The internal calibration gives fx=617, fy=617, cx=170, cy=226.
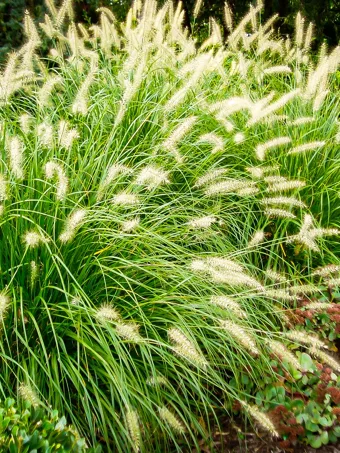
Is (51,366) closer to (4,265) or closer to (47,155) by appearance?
(4,265)

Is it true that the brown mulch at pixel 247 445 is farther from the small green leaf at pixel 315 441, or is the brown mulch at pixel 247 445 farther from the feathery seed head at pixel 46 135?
the feathery seed head at pixel 46 135

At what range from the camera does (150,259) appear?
328 cm

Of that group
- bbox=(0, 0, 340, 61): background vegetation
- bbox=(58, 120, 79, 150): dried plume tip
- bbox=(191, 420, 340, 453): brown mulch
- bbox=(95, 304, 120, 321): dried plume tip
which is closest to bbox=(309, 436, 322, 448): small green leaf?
bbox=(191, 420, 340, 453): brown mulch

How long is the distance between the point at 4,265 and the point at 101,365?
74 cm

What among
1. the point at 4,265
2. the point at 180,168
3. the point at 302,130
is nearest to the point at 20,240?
the point at 4,265

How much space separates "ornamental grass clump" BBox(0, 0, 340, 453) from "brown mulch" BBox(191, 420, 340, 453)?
0.12m

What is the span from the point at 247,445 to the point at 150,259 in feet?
3.49

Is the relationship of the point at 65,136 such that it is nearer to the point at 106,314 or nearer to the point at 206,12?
the point at 106,314

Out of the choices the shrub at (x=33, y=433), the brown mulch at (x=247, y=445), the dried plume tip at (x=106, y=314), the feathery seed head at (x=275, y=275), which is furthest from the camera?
the feathery seed head at (x=275, y=275)

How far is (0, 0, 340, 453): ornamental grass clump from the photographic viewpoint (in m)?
2.92

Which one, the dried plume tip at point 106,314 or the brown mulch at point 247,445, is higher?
the dried plume tip at point 106,314

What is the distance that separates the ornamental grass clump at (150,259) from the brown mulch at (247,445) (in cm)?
12

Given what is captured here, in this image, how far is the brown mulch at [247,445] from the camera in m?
3.06

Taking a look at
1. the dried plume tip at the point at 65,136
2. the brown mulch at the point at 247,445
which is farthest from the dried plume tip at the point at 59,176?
the brown mulch at the point at 247,445
